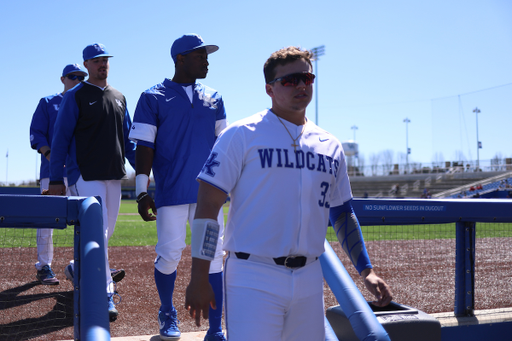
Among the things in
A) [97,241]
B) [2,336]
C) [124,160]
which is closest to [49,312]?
[2,336]

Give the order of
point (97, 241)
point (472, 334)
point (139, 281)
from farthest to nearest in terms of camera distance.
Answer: point (139, 281)
point (472, 334)
point (97, 241)

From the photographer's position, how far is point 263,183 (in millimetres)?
2162

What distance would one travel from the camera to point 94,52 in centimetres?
439

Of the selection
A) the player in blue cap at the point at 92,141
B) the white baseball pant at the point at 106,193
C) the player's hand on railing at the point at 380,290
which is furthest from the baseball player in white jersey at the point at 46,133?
the player's hand on railing at the point at 380,290

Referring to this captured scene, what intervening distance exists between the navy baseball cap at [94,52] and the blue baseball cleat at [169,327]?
2.45 meters

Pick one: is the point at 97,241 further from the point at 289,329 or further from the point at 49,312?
the point at 49,312

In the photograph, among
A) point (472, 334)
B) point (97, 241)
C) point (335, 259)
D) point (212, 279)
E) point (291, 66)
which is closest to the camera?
point (97, 241)

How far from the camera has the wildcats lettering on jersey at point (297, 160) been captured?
7.09ft

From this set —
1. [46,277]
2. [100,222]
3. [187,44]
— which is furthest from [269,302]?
[46,277]

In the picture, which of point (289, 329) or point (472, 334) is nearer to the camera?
point (289, 329)

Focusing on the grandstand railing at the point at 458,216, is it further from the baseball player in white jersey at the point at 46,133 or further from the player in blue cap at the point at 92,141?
the baseball player in white jersey at the point at 46,133

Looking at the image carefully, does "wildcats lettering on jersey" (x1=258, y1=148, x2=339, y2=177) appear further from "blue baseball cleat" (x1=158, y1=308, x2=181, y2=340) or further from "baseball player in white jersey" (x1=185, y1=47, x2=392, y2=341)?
"blue baseball cleat" (x1=158, y1=308, x2=181, y2=340)

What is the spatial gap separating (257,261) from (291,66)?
0.95 metres

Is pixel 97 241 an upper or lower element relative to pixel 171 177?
lower
